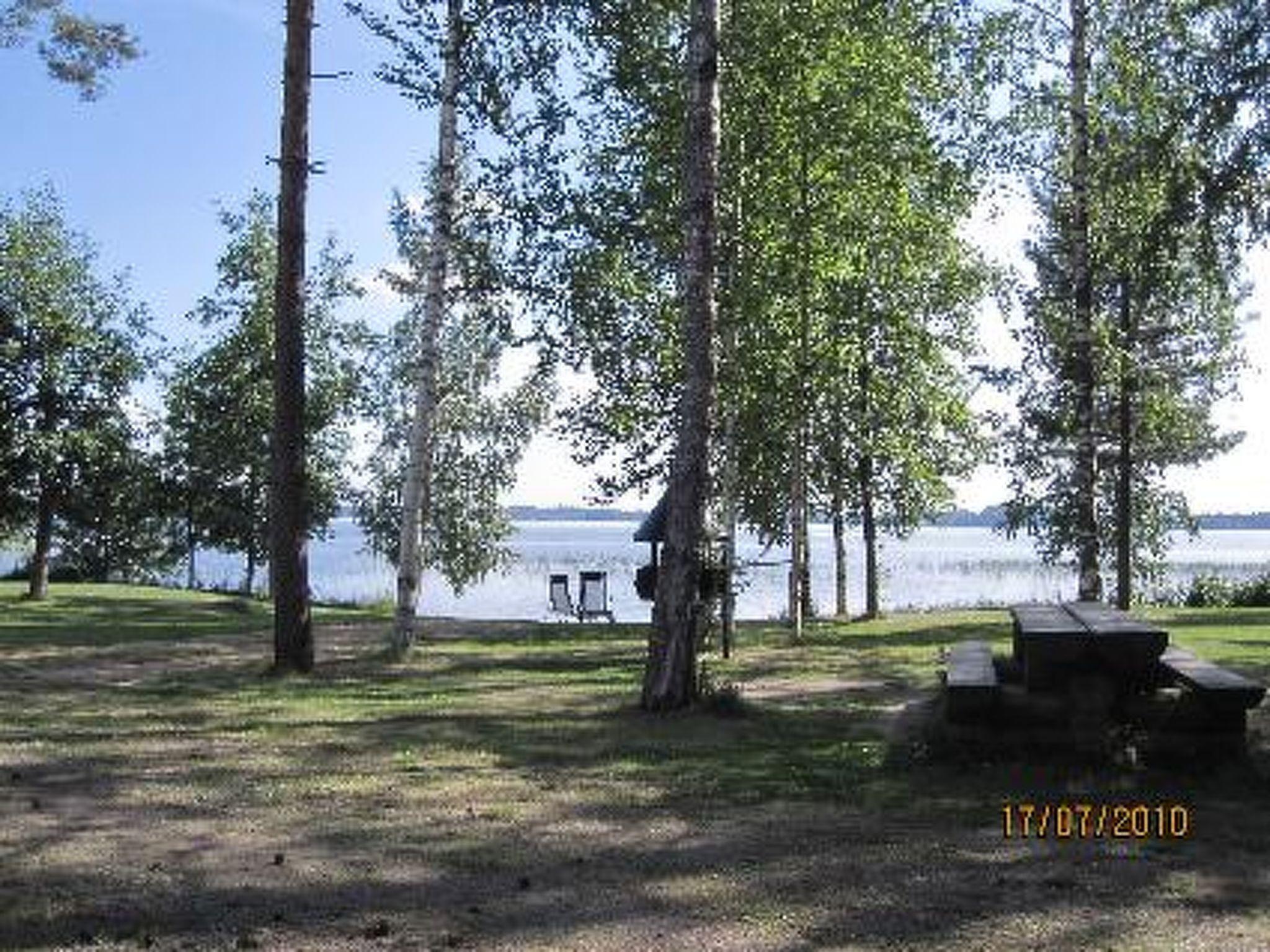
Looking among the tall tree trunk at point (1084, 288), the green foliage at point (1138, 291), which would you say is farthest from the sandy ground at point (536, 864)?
the tall tree trunk at point (1084, 288)

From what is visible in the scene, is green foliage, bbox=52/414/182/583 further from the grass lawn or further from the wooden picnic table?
the wooden picnic table

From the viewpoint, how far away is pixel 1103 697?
25.1ft

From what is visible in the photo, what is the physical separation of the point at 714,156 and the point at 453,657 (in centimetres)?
775

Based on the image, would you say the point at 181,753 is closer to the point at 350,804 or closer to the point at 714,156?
the point at 350,804

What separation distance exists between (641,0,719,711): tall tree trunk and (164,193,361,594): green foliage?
32594 millimetres

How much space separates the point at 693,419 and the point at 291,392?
559 centimetres

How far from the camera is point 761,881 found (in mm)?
5566

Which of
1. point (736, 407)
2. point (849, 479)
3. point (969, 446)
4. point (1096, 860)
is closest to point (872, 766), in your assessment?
point (1096, 860)

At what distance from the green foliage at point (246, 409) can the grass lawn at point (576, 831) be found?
30.8 metres

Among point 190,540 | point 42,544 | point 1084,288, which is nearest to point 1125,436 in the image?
point 1084,288

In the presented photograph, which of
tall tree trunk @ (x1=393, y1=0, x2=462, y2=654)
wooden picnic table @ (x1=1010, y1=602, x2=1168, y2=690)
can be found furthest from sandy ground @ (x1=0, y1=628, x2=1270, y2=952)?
tall tree trunk @ (x1=393, y1=0, x2=462, y2=654)

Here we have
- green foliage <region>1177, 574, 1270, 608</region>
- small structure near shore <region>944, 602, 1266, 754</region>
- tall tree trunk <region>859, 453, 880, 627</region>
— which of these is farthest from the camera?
green foliage <region>1177, 574, 1270, 608</region>

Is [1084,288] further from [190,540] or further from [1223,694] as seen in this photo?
Answer: [190,540]

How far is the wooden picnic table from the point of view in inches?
295
